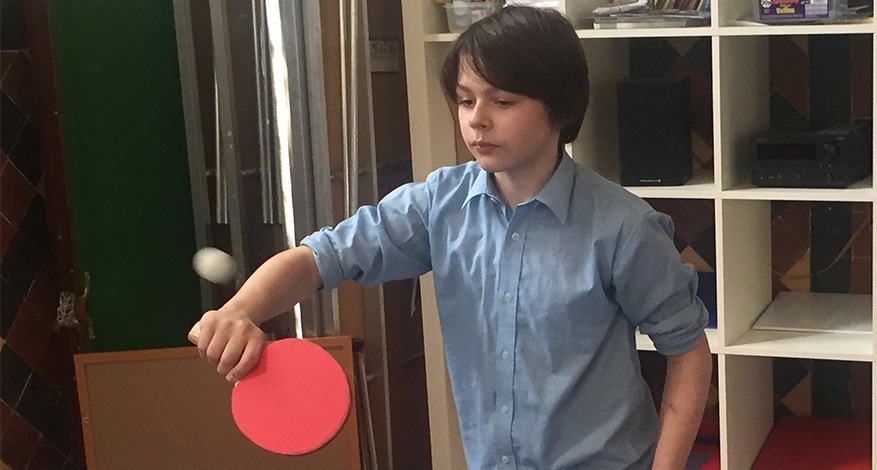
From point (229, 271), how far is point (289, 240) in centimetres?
15

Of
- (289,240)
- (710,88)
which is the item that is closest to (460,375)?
(289,240)

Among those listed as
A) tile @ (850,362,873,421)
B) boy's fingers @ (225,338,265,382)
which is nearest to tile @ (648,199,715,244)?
tile @ (850,362,873,421)

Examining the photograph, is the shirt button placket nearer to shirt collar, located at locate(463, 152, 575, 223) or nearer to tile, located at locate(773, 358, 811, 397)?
shirt collar, located at locate(463, 152, 575, 223)

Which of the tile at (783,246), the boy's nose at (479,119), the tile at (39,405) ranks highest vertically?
the boy's nose at (479,119)

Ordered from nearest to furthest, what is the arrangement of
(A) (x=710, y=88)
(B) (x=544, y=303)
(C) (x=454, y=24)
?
(B) (x=544, y=303) < (C) (x=454, y=24) < (A) (x=710, y=88)

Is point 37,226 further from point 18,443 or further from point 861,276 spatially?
point 861,276

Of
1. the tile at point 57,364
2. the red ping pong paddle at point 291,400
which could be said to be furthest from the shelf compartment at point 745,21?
the tile at point 57,364

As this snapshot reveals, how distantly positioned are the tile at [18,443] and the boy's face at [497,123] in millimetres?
1428

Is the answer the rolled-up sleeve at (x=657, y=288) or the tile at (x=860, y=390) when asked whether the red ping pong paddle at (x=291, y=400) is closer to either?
the rolled-up sleeve at (x=657, y=288)

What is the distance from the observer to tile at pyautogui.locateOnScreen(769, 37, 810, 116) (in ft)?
7.97

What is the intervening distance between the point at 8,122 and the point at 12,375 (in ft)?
1.69

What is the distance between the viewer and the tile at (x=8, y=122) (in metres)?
2.22

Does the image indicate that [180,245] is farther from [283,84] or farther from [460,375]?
[460,375]

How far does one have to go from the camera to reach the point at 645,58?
2525 millimetres
